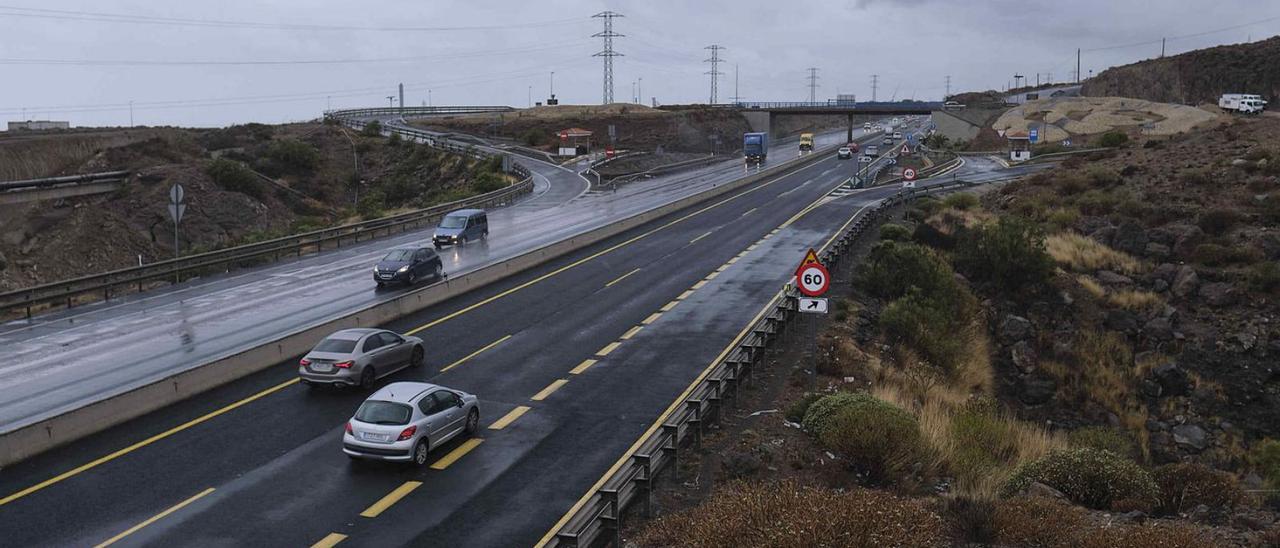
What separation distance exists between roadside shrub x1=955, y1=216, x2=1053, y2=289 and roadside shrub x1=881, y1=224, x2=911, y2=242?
2.81 metres

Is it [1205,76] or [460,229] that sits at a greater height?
[1205,76]

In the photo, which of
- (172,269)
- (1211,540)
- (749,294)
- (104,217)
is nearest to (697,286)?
(749,294)

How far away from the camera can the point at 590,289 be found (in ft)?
111

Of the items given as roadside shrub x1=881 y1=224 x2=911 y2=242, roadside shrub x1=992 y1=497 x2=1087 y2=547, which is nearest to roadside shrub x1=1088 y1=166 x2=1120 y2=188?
roadside shrub x1=881 y1=224 x2=911 y2=242

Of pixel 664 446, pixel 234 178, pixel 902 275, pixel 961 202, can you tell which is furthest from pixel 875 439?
pixel 234 178

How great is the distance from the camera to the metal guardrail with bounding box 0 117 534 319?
31812 mm

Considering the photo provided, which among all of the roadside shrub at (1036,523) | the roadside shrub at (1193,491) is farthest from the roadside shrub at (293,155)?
the roadside shrub at (1036,523)

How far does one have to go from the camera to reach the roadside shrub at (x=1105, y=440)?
22234mm

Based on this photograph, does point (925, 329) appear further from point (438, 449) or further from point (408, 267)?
point (408, 267)

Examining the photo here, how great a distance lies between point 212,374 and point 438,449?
291 inches

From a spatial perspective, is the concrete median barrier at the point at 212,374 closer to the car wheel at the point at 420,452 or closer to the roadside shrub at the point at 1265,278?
the car wheel at the point at 420,452

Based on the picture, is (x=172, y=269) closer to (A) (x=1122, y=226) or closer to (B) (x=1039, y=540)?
(B) (x=1039, y=540)

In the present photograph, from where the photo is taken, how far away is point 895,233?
139 feet

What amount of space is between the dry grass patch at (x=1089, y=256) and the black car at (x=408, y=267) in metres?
25.3
